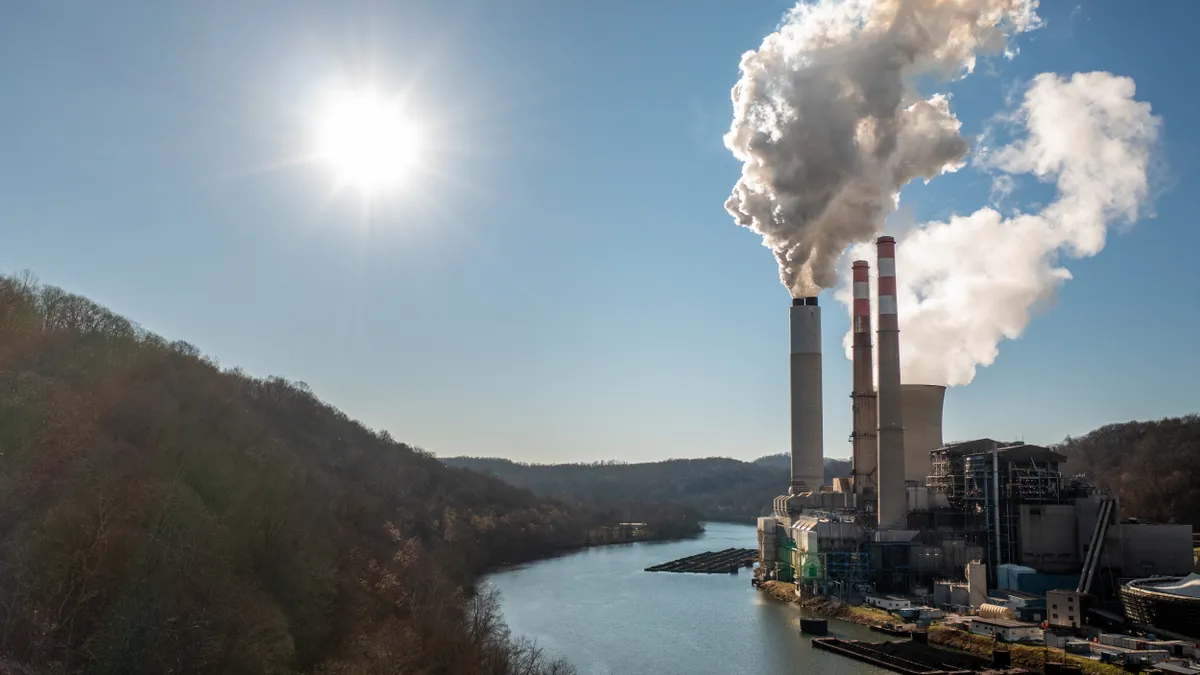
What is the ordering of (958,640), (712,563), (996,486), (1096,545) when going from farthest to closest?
(712,563) < (996,486) < (1096,545) < (958,640)

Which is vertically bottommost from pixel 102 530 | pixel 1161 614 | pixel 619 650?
pixel 619 650

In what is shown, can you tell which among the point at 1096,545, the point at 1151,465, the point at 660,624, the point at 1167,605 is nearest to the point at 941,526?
the point at 1096,545

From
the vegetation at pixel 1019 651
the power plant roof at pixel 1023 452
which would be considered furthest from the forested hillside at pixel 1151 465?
the vegetation at pixel 1019 651

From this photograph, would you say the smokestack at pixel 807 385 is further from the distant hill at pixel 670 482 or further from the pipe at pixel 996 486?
the distant hill at pixel 670 482

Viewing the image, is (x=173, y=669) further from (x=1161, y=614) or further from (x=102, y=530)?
(x=1161, y=614)

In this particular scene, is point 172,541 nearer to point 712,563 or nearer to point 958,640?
point 958,640

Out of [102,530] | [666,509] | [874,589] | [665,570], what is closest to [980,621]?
[874,589]
